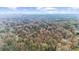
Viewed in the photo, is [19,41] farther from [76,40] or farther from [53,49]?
[76,40]

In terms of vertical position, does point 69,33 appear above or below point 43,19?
below

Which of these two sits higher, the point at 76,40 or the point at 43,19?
the point at 43,19

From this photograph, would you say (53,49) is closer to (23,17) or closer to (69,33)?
Answer: (69,33)
